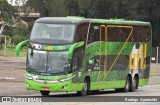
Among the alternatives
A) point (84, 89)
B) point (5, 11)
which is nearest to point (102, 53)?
point (84, 89)

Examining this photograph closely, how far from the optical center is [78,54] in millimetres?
23750

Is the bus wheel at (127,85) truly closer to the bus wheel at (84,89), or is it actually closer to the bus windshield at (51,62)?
the bus wheel at (84,89)

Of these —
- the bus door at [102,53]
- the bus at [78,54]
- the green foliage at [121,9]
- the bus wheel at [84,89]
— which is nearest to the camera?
the bus at [78,54]

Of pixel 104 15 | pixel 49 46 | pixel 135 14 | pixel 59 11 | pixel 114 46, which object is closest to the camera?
pixel 49 46

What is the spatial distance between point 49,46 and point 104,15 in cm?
7175

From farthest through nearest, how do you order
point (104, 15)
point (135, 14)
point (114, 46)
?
1. point (104, 15)
2. point (135, 14)
3. point (114, 46)

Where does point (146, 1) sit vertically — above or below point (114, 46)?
above

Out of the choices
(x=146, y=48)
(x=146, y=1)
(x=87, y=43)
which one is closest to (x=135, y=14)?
(x=146, y=1)

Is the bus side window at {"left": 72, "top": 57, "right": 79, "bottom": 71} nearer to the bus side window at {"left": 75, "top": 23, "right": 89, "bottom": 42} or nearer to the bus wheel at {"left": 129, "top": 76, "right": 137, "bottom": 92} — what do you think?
the bus side window at {"left": 75, "top": 23, "right": 89, "bottom": 42}

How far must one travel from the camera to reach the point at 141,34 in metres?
29.9

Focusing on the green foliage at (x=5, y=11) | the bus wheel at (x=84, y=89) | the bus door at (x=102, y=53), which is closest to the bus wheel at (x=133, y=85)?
the bus door at (x=102, y=53)

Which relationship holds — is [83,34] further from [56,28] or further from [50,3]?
[50,3]

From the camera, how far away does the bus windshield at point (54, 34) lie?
918 inches

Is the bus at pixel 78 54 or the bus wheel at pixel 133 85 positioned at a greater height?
the bus at pixel 78 54
